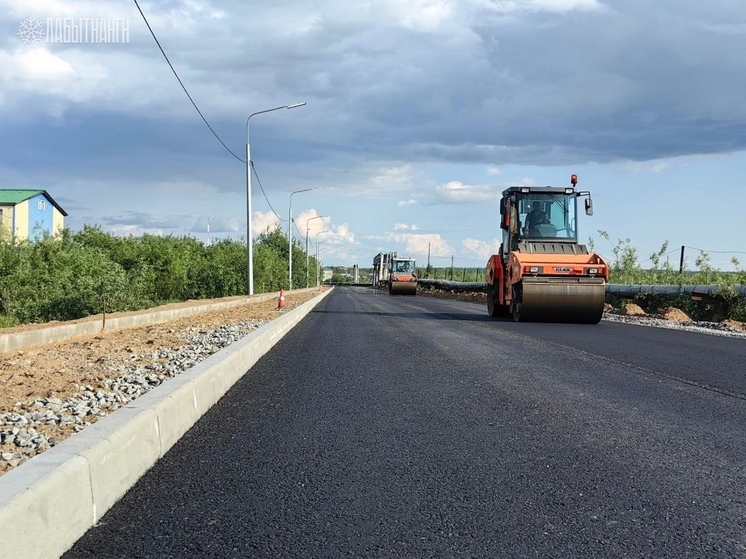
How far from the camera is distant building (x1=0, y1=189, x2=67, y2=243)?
229ft

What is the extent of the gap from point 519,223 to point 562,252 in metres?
1.35

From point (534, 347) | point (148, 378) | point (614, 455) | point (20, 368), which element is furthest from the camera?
point (534, 347)

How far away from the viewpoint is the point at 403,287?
2143 inches

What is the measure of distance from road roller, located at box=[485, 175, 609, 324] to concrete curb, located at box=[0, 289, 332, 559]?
12932mm

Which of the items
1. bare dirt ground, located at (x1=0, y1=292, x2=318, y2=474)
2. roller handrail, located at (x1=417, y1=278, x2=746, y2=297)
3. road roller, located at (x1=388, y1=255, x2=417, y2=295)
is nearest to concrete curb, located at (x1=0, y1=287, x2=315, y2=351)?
bare dirt ground, located at (x1=0, y1=292, x2=318, y2=474)

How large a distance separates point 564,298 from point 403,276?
36278 mm

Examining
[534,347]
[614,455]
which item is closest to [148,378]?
[614,455]

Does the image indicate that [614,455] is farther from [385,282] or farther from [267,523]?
[385,282]

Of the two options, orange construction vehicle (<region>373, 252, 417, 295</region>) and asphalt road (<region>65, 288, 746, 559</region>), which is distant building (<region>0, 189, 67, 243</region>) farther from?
asphalt road (<region>65, 288, 746, 559</region>)

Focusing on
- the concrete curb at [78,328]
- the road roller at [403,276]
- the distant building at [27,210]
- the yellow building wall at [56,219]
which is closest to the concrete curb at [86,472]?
the concrete curb at [78,328]

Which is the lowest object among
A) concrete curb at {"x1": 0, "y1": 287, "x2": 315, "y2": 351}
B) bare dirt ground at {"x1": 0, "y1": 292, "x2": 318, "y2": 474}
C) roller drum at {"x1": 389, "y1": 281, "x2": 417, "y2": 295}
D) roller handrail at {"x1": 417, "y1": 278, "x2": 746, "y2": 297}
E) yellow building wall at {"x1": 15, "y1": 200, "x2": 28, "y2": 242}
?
roller drum at {"x1": 389, "y1": 281, "x2": 417, "y2": 295}

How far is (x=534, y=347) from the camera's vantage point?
12367 mm

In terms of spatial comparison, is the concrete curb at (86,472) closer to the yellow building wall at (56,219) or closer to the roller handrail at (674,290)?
the roller handrail at (674,290)

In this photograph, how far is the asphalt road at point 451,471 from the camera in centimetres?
340
